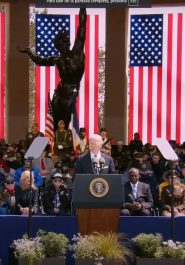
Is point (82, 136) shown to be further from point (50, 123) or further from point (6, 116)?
point (6, 116)

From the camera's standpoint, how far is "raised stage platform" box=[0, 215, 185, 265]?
32.0 ft

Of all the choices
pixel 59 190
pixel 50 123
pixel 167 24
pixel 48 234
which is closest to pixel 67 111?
pixel 50 123

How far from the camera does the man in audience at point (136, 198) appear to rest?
10898 millimetres

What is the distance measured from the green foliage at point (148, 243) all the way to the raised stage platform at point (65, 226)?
53cm

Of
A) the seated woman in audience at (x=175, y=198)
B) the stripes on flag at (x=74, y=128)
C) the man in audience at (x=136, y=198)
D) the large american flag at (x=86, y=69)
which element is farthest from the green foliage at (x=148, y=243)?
the large american flag at (x=86, y=69)

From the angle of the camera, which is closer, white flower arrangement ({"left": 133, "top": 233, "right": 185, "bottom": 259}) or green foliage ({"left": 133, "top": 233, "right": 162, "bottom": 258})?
white flower arrangement ({"left": 133, "top": 233, "right": 185, "bottom": 259})

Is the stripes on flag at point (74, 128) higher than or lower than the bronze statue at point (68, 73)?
lower

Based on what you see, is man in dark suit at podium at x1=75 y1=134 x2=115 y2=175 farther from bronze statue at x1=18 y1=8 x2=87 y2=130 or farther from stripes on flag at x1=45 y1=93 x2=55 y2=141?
bronze statue at x1=18 y1=8 x2=87 y2=130

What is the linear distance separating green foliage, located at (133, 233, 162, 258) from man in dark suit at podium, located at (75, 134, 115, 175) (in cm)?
97

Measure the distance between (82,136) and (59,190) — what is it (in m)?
7.24

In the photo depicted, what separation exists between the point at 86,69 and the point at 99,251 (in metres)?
13.0

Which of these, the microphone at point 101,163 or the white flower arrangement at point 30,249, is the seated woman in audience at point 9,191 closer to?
the microphone at point 101,163

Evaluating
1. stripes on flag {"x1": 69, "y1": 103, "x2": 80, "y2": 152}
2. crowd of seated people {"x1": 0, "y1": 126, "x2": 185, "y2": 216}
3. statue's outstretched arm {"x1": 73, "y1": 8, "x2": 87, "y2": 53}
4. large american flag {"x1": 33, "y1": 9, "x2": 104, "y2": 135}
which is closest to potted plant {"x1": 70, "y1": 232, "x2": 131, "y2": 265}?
crowd of seated people {"x1": 0, "y1": 126, "x2": 185, "y2": 216}

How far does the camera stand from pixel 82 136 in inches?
731
